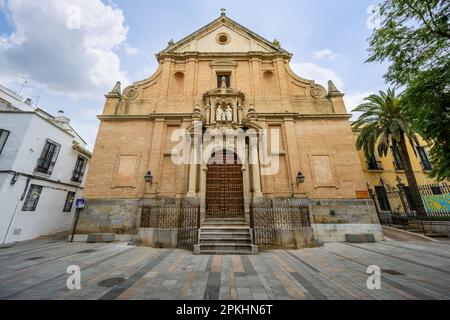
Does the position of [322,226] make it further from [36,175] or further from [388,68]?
[36,175]

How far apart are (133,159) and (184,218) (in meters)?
5.49

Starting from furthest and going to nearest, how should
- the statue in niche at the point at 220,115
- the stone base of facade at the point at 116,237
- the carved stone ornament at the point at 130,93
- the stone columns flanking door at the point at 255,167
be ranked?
the carved stone ornament at the point at 130,93, the statue in niche at the point at 220,115, the stone columns flanking door at the point at 255,167, the stone base of facade at the point at 116,237

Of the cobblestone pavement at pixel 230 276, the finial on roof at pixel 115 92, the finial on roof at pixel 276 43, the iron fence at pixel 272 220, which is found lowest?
the cobblestone pavement at pixel 230 276

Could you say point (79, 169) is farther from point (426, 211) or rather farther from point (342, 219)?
point (426, 211)

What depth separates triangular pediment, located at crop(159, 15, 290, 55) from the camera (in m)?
15.0

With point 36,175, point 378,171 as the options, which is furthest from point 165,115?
point 378,171

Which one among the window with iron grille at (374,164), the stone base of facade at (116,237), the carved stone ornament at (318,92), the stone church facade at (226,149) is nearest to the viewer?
the stone base of facade at (116,237)

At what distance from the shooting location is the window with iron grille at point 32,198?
1177cm

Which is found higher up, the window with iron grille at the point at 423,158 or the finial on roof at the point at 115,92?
the finial on roof at the point at 115,92

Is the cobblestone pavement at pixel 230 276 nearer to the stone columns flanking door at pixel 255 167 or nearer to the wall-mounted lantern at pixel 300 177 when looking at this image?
the stone columns flanking door at pixel 255 167

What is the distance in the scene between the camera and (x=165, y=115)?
12320 mm

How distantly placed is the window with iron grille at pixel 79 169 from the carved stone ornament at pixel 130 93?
27.1 ft

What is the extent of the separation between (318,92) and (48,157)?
795 inches

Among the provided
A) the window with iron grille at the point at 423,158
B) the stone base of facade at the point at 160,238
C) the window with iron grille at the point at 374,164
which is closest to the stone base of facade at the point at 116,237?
the stone base of facade at the point at 160,238
